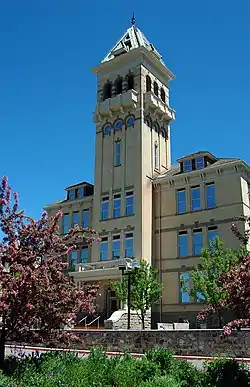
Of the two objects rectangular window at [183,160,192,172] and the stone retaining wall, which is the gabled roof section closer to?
rectangular window at [183,160,192,172]

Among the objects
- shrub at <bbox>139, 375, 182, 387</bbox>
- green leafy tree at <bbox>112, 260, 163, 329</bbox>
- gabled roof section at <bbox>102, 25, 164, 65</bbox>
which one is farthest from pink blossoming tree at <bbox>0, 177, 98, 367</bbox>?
gabled roof section at <bbox>102, 25, 164, 65</bbox>

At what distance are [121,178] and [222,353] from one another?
77.6 ft

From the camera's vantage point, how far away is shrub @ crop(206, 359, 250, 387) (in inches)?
455

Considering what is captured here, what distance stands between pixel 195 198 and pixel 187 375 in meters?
25.0

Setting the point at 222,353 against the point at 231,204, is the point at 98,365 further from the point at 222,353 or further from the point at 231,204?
the point at 231,204

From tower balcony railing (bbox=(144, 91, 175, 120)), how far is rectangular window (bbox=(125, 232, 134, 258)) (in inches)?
479

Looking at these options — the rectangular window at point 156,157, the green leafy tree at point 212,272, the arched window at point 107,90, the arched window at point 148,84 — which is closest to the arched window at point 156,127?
the rectangular window at point 156,157

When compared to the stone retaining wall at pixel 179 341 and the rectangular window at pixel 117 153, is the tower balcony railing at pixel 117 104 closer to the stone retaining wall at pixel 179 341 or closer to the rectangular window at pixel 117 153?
the rectangular window at pixel 117 153

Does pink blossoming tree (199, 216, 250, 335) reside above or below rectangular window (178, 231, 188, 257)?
below

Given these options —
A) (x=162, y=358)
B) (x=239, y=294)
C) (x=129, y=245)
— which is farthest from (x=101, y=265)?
(x=239, y=294)

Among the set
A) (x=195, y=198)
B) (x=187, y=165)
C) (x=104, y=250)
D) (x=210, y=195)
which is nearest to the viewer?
(x=210, y=195)

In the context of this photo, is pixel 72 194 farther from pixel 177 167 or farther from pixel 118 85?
pixel 118 85

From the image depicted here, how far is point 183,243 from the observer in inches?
1412

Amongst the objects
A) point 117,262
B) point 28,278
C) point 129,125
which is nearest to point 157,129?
point 129,125
